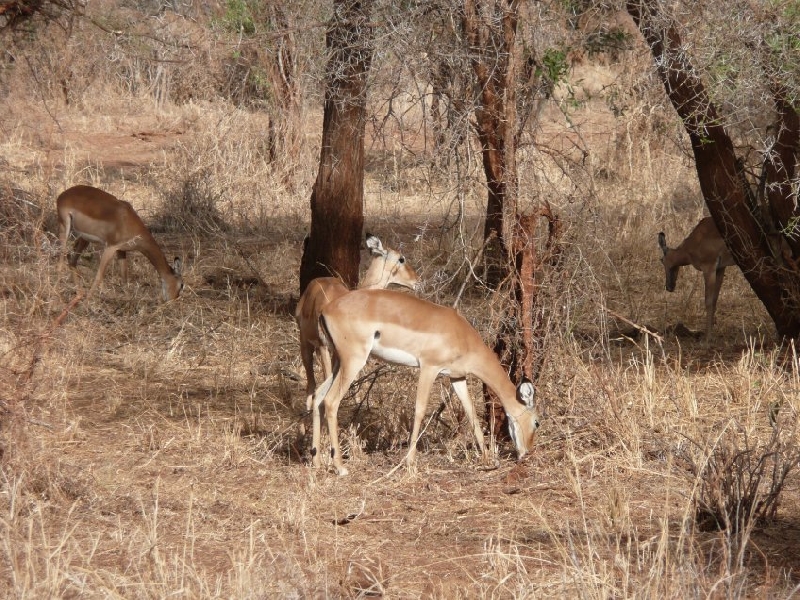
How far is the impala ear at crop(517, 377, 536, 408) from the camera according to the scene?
608cm

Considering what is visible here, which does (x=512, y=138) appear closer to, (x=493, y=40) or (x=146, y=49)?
(x=493, y=40)

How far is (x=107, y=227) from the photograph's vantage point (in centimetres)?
1158

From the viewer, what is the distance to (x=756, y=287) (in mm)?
8586

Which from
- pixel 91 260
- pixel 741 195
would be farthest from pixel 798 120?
pixel 91 260

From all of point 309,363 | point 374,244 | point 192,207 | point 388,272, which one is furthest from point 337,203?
point 192,207

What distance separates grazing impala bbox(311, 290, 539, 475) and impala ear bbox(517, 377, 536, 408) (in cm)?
1

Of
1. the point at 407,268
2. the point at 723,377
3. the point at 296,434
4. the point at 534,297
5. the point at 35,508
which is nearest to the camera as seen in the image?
the point at 35,508

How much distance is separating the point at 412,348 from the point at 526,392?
660mm

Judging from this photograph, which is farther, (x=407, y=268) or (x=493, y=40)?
(x=407, y=268)

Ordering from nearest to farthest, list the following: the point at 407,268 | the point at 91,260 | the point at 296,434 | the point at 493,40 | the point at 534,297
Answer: the point at 493,40 → the point at 534,297 → the point at 296,434 → the point at 407,268 → the point at 91,260

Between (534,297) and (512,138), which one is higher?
(512,138)

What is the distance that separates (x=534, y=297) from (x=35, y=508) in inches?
113

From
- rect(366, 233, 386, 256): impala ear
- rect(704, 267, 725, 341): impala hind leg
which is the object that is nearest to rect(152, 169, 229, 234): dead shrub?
rect(366, 233, 386, 256): impala ear

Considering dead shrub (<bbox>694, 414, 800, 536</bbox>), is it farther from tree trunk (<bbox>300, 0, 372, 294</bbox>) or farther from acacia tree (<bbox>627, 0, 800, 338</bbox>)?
tree trunk (<bbox>300, 0, 372, 294</bbox>)
